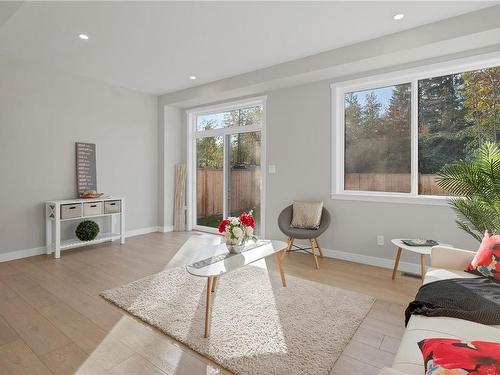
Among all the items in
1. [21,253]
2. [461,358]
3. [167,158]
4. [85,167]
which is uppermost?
[167,158]

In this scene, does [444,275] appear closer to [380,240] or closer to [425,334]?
[425,334]

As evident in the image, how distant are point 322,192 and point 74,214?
3.68 m

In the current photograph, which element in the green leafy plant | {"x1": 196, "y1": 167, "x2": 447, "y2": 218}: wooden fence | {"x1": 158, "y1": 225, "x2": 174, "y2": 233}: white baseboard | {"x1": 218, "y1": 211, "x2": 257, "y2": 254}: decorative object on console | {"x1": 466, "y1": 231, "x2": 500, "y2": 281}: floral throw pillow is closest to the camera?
{"x1": 466, "y1": 231, "x2": 500, "y2": 281}: floral throw pillow

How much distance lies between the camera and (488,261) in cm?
209

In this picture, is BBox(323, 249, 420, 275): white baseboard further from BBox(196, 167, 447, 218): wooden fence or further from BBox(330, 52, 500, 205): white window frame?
BBox(196, 167, 447, 218): wooden fence

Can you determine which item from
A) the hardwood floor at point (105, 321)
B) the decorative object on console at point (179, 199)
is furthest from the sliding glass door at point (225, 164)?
the hardwood floor at point (105, 321)

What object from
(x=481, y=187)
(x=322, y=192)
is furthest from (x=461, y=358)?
(x=322, y=192)

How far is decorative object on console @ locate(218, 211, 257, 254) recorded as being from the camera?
2656 millimetres

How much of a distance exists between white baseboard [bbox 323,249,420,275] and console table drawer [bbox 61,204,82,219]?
371 centimetres

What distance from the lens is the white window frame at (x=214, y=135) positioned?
480 cm

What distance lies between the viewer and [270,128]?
15.4ft

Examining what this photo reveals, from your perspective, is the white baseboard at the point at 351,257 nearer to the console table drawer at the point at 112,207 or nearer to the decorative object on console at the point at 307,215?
the decorative object on console at the point at 307,215

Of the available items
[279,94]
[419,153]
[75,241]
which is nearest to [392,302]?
[419,153]

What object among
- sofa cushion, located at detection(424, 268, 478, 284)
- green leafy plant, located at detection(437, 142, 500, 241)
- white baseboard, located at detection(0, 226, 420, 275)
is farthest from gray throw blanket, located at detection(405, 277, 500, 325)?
white baseboard, located at detection(0, 226, 420, 275)
